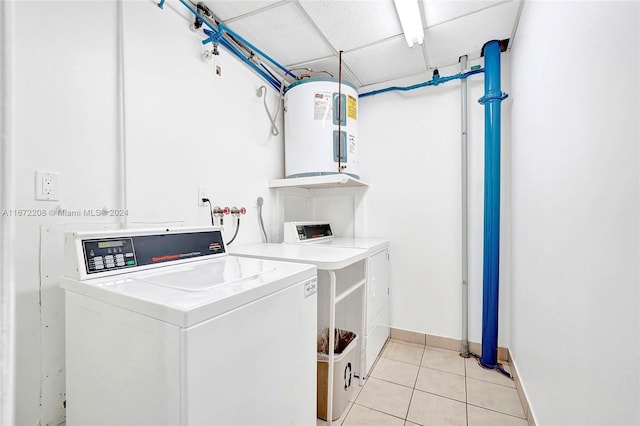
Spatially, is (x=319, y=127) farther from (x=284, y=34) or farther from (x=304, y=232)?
(x=304, y=232)

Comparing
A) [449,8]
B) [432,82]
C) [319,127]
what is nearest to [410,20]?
[449,8]

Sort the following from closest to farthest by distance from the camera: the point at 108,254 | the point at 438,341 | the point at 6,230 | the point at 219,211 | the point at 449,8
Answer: the point at 6,230, the point at 108,254, the point at 449,8, the point at 219,211, the point at 438,341

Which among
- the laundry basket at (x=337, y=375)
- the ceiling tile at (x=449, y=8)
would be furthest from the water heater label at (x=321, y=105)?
the laundry basket at (x=337, y=375)

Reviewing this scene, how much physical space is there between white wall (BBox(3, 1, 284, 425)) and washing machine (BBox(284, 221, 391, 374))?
67 centimetres

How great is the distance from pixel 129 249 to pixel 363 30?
73.9 inches

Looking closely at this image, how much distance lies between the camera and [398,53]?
7.09 ft

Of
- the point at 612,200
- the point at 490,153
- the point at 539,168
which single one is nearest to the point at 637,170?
the point at 612,200

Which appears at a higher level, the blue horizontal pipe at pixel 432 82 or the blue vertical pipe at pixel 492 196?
the blue horizontal pipe at pixel 432 82

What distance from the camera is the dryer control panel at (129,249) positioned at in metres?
0.98

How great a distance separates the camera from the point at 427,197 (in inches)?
95.9

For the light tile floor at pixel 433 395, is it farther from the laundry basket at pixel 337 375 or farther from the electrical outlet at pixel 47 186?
the electrical outlet at pixel 47 186

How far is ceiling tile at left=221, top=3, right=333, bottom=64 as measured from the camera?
174 centimetres

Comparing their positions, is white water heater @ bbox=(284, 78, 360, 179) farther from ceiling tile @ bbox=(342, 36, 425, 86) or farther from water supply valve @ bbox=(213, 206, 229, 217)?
water supply valve @ bbox=(213, 206, 229, 217)

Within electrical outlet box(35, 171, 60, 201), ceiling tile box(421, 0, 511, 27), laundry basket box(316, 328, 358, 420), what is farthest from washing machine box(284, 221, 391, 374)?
ceiling tile box(421, 0, 511, 27)
